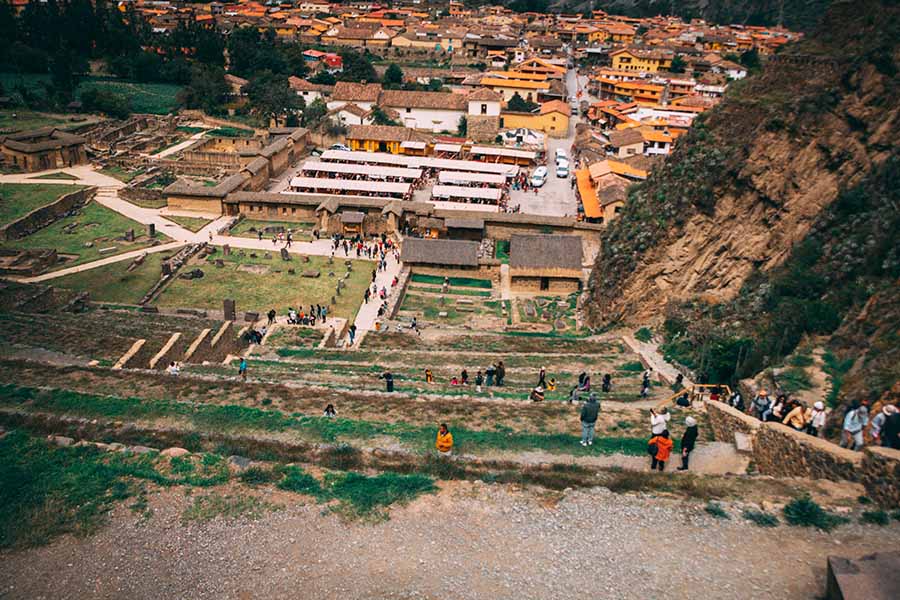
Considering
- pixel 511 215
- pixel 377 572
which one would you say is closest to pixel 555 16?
pixel 511 215

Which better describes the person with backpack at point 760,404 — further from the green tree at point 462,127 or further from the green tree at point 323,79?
the green tree at point 323,79

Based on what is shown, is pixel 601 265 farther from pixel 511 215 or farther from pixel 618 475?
pixel 618 475

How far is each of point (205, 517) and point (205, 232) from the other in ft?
102

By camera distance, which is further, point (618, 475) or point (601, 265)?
point (601, 265)

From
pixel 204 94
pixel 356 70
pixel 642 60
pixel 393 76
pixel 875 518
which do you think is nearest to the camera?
pixel 875 518

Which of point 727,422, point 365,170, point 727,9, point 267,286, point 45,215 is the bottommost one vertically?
point 267,286

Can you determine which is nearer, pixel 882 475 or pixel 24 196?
pixel 882 475

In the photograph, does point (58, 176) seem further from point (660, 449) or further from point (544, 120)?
point (660, 449)

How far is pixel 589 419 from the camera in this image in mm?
14008

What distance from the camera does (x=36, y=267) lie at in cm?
3262

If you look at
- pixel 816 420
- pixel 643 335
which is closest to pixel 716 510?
pixel 816 420

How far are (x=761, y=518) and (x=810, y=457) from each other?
2.03 m

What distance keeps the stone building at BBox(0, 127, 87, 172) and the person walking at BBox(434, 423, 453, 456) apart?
46.7m

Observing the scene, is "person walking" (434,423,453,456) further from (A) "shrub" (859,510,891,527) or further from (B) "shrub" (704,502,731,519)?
(A) "shrub" (859,510,891,527)
